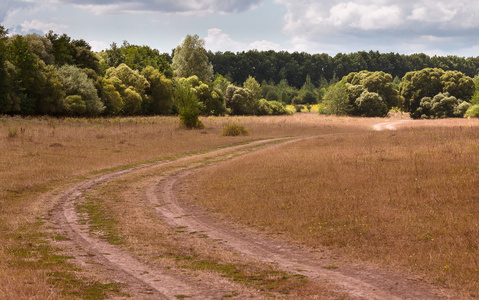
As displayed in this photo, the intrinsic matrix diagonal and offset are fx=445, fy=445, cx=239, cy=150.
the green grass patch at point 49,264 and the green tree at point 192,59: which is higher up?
the green tree at point 192,59

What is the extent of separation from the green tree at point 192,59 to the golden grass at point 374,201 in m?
70.9

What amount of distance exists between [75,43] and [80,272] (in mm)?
64174

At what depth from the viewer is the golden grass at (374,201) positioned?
945 cm

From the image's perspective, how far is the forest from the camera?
48719 millimetres

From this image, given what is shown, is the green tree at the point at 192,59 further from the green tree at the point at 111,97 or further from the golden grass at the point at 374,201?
the golden grass at the point at 374,201

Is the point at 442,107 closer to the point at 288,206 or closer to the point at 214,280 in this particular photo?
the point at 288,206

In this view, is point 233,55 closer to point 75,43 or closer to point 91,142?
point 75,43

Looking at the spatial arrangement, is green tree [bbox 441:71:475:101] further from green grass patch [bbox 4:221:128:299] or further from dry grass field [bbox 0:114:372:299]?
green grass patch [bbox 4:221:128:299]

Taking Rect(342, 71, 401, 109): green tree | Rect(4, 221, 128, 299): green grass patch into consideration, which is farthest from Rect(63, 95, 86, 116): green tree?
Rect(342, 71, 401, 109): green tree

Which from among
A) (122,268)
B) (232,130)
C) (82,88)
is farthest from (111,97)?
(122,268)

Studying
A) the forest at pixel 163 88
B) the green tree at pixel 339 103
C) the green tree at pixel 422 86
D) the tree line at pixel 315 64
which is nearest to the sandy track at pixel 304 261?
the forest at pixel 163 88

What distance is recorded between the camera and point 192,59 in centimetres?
9119

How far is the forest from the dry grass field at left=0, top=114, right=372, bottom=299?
6.39 meters

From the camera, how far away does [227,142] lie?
34.8 meters
